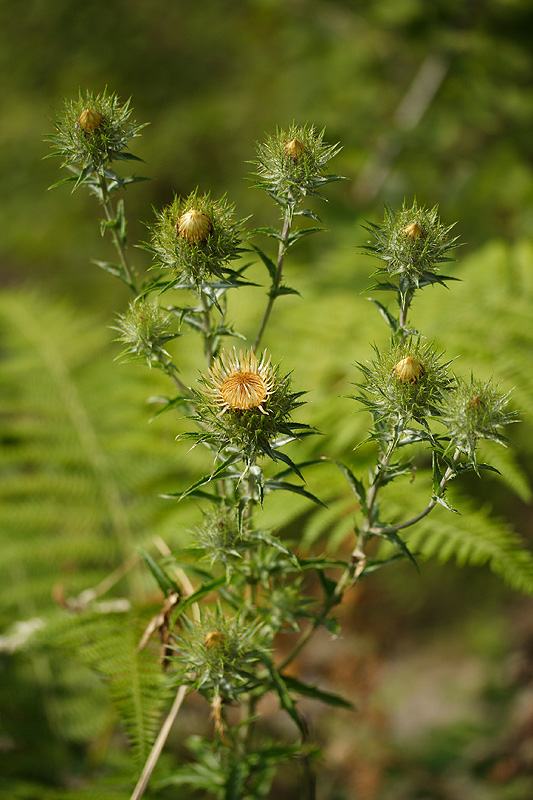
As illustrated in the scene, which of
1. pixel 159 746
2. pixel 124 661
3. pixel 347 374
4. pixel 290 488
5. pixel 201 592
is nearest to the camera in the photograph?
pixel 290 488

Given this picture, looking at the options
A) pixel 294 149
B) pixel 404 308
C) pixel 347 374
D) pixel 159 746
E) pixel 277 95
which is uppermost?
pixel 277 95

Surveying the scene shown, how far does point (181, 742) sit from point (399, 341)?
6.43ft

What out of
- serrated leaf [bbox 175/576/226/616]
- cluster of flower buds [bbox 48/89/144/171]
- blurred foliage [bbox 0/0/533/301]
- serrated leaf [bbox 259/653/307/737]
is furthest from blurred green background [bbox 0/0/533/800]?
serrated leaf [bbox 259/653/307/737]

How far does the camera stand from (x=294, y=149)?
Result: 34.8 inches

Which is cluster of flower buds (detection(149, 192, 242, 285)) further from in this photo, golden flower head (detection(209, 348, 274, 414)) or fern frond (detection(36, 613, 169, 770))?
fern frond (detection(36, 613, 169, 770))

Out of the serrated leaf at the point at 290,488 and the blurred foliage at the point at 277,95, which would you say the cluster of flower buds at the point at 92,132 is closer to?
the serrated leaf at the point at 290,488

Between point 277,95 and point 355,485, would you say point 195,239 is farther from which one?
point 277,95

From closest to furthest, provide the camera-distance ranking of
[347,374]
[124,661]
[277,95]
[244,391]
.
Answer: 1. [244,391]
2. [124,661]
3. [347,374]
4. [277,95]

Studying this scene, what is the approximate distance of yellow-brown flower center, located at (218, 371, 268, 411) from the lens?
822 millimetres

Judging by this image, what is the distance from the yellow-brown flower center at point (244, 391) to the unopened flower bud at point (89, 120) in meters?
0.41

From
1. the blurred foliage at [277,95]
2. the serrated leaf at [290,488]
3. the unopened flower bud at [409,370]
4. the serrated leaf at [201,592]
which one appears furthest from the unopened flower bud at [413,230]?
the blurred foliage at [277,95]

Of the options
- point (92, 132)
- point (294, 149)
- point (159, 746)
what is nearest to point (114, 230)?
point (92, 132)

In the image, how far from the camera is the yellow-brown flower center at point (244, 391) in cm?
82

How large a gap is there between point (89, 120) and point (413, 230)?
0.47 meters
